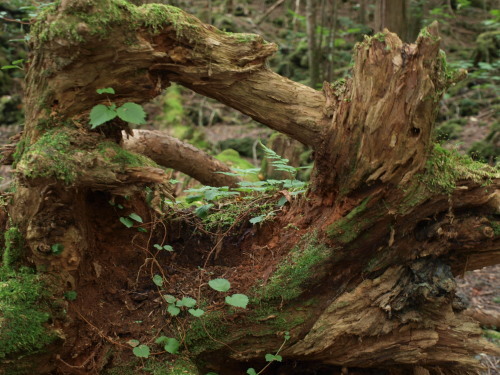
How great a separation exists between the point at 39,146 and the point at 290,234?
1.51 meters

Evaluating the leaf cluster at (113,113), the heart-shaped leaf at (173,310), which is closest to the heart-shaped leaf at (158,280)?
the heart-shaped leaf at (173,310)

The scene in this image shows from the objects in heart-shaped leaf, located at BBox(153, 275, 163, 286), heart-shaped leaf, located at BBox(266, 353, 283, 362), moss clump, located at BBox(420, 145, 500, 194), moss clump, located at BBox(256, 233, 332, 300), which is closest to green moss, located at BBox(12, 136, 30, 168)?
heart-shaped leaf, located at BBox(153, 275, 163, 286)

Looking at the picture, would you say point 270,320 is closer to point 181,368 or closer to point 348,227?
point 181,368

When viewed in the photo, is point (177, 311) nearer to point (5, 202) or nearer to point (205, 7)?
point (5, 202)

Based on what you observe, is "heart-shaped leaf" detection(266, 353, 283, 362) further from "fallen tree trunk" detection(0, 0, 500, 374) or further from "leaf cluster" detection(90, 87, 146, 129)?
"leaf cluster" detection(90, 87, 146, 129)

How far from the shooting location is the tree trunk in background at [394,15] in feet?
19.6

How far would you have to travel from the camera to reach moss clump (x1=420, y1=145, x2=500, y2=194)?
2449 millimetres

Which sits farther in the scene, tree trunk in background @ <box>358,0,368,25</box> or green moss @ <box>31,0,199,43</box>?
tree trunk in background @ <box>358,0,368,25</box>

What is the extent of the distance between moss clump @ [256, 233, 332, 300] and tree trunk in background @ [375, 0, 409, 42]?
14.8 ft

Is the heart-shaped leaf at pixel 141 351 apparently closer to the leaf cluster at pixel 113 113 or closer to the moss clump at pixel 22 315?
the moss clump at pixel 22 315

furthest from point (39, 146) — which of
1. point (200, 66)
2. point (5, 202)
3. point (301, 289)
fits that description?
point (301, 289)

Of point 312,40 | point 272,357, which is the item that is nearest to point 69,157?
point 272,357

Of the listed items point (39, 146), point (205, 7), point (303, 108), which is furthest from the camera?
point (205, 7)

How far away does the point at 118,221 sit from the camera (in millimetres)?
2713
